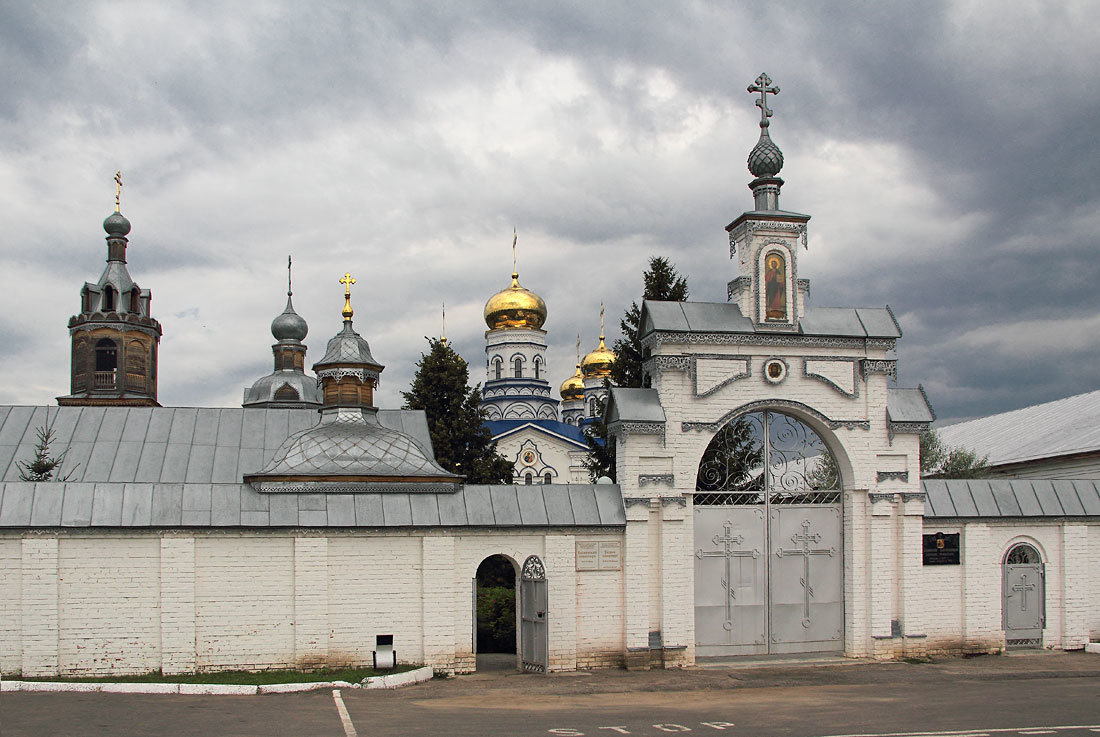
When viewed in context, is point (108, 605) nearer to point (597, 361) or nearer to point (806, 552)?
point (806, 552)

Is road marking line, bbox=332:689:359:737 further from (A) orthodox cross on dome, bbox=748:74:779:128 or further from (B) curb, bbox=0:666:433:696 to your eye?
(A) orthodox cross on dome, bbox=748:74:779:128

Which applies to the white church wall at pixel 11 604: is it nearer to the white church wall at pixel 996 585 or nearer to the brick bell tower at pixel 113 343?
the white church wall at pixel 996 585

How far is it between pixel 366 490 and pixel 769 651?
6658 mm

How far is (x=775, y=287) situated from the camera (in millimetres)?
16094

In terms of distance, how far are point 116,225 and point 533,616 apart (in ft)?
86.9

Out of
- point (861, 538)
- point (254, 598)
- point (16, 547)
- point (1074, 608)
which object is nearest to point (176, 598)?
point (254, 598)

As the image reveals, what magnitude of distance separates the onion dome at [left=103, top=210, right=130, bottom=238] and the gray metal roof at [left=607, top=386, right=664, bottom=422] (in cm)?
2578

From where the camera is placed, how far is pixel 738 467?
1633 cm

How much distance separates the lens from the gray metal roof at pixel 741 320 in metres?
15.6

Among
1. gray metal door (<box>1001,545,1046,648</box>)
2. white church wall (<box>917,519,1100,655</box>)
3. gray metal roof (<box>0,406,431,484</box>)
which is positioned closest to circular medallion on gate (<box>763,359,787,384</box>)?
white church wall (<box>917,519,1100,655</box>)

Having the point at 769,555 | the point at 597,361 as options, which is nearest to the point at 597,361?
the point at 597,361

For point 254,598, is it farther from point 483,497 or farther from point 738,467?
point 738,467

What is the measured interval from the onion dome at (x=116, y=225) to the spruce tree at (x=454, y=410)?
42.6 feet

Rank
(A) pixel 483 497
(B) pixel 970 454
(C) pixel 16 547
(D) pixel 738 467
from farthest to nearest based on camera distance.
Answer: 1. (B) pixel 970 454
2. (D) pixel 738 467
3. (A) pixel 483 497
4. (C) pixel 16 547
